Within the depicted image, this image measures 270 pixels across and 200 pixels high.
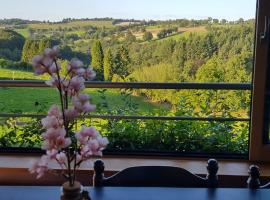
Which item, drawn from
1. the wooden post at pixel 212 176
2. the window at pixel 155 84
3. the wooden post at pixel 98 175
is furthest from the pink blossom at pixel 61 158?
the window at pixel 155 84

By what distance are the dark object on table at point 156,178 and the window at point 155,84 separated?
1.13 metres

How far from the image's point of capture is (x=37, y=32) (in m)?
2.81

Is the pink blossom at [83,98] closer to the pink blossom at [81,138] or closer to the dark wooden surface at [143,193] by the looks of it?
the pink blossom at [81,138]

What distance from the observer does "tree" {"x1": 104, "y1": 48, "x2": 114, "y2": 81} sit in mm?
2758

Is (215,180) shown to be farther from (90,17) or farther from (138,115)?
(90,17)

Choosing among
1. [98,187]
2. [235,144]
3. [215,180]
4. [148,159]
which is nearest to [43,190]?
[98,187]

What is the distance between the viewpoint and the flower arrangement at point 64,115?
984 millimetres

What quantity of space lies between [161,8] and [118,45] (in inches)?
15.0

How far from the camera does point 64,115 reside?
1029mm

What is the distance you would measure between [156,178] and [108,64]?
1354mm

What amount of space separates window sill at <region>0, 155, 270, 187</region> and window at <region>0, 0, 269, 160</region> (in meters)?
0.10

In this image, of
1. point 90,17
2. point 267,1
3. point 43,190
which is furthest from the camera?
point 90,17

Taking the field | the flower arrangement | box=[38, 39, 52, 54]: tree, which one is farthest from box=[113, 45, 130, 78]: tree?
the flower arrangement

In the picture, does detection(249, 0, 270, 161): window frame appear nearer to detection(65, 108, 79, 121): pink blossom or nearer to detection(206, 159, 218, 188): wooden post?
detection(206, 159, 218, 188): wooden post
